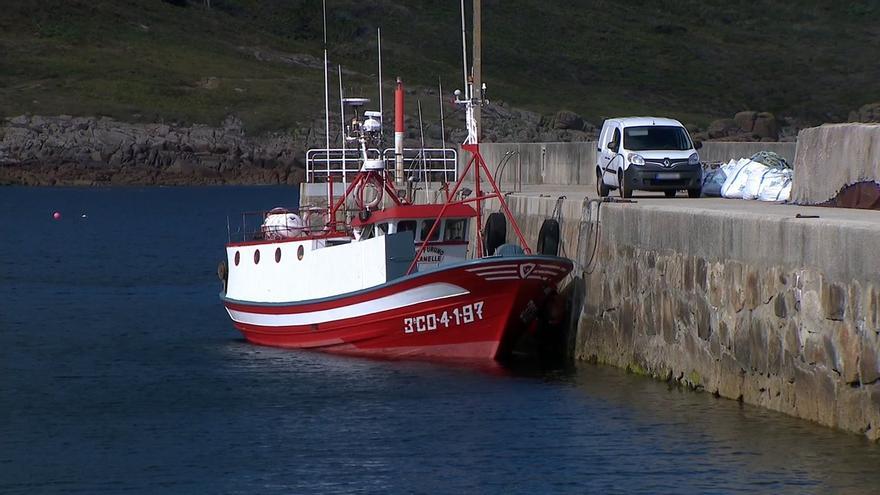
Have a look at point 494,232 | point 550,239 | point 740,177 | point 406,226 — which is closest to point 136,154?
point 740,177

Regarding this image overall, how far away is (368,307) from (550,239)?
3205 millimetres

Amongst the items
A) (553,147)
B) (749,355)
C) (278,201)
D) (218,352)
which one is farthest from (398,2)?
(749,355)

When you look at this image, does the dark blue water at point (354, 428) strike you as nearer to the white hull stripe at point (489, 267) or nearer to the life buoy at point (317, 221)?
the white hull stripe at point (489, 267)

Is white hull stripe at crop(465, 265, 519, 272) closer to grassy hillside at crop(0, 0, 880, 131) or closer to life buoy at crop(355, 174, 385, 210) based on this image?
life buoy at crop(355, 174, 385, 210)

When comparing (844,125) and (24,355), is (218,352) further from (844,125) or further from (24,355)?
(844,125)

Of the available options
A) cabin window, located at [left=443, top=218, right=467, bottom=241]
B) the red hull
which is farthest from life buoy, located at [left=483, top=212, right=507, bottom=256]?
the red hull

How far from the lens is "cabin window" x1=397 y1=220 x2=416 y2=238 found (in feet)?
97.7

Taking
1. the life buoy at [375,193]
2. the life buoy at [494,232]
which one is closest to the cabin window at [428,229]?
the life buoy at [494,232]

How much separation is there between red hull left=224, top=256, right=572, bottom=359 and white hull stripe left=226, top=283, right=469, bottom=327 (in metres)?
0.02

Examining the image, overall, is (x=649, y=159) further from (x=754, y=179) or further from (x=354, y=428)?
(x=354, y=428)

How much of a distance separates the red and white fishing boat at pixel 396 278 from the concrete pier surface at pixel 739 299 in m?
1.03

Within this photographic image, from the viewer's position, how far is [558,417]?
24375 millimetres

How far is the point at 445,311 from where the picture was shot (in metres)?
28.2

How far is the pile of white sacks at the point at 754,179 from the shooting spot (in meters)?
31.1
